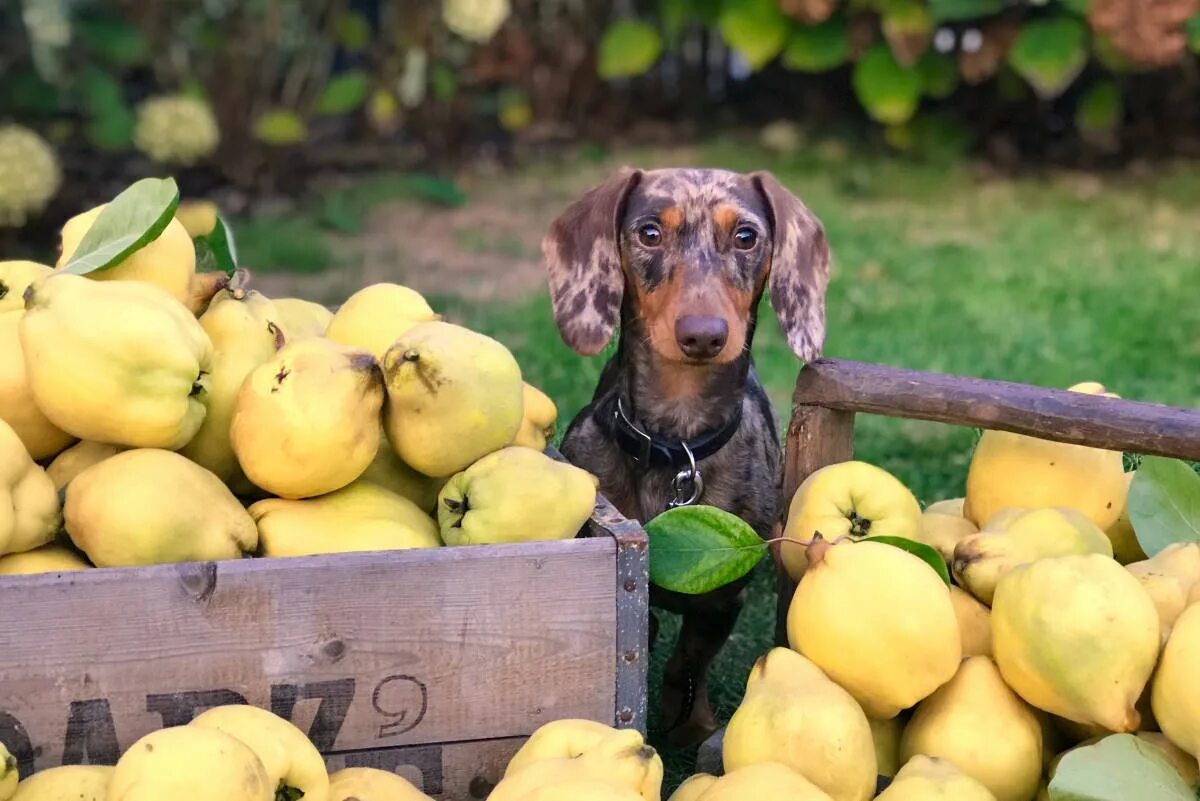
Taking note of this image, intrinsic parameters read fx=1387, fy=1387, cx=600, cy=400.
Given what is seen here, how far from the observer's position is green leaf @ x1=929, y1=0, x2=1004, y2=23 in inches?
282

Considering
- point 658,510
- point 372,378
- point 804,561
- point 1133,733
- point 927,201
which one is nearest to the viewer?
point 1133,733

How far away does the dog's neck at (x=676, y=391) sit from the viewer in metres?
2.92

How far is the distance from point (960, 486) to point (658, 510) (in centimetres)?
164

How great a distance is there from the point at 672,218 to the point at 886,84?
5.14m

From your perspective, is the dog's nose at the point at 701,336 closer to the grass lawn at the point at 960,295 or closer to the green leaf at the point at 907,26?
the grass lawn at the point at 960,295

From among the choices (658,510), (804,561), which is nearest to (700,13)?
(658,510)

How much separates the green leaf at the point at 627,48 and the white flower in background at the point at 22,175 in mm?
3636

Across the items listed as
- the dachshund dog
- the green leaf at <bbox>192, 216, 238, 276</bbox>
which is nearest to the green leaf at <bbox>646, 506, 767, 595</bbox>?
the dachshund dog

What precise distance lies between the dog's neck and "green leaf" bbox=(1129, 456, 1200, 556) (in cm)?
100

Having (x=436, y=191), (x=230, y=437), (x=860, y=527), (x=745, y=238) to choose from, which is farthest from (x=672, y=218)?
(x=436, y=191)

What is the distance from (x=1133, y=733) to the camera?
1708 mm

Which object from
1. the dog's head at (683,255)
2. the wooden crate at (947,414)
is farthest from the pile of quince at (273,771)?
the dog's head at (683,255)

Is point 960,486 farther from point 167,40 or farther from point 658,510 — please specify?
point 167,40

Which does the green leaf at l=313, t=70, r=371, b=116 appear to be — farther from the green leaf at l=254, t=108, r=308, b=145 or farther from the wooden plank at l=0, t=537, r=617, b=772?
the wooden plank at l=0, t=537, r=617, b=772
